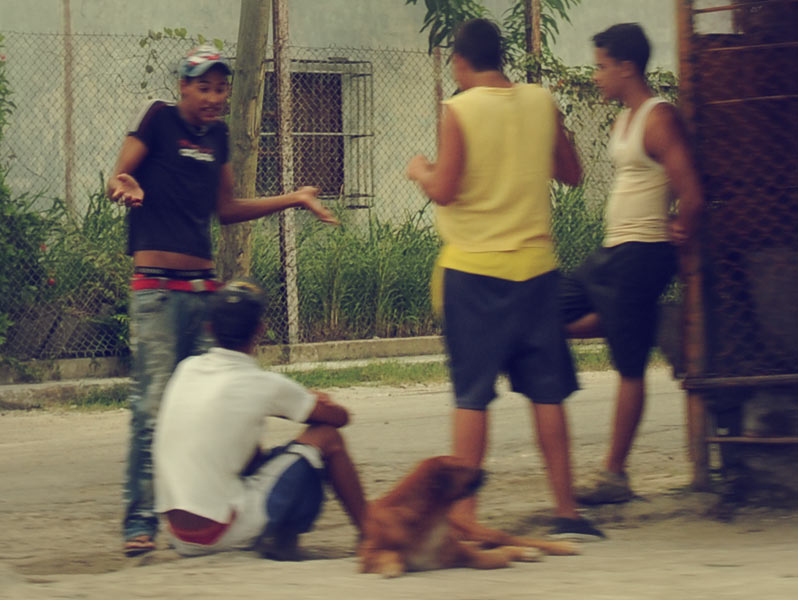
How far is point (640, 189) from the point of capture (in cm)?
535

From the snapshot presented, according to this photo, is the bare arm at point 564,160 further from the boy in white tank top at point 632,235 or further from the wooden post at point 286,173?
the wooden post at point 286,173

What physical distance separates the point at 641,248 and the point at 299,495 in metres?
1.63

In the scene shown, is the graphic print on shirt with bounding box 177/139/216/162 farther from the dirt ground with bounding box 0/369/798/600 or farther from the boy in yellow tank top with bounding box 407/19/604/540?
the dirt ground with bounding box 0/369/798/600

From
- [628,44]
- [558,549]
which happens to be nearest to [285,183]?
[628,44]

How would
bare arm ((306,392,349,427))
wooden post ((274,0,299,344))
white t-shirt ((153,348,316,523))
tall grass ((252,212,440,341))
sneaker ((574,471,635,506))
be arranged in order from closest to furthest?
white t-shirt ((153,348,316,523)) < bare arm ((306,392,349,427)) < sneaker ((574,471,635,506)) < wooden post ((274,0,299,344)) < tall grass ((252,212,440,341))

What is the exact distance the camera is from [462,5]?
1320cm

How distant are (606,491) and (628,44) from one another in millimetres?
1674

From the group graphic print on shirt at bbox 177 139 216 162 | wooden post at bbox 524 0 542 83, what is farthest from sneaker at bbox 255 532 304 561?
wooden post at bbox 524 0 542 83

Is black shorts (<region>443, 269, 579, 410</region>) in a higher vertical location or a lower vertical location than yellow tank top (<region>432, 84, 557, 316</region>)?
lower

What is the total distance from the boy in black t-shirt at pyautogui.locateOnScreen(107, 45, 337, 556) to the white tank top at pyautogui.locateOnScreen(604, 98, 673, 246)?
114 cm

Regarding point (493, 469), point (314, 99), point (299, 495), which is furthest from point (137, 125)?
point (314, 99)

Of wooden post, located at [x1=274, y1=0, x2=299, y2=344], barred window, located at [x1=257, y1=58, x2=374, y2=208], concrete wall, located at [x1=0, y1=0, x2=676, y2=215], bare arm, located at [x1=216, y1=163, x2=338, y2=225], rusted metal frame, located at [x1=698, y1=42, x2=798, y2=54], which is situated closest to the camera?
bare arm, located at [x1=216, y1=163, x2=338, y2=225]

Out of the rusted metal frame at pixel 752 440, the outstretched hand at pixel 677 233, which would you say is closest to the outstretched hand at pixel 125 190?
the outstretched hand at pixel 677 233

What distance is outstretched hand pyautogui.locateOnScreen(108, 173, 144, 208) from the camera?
4781 millimetres
